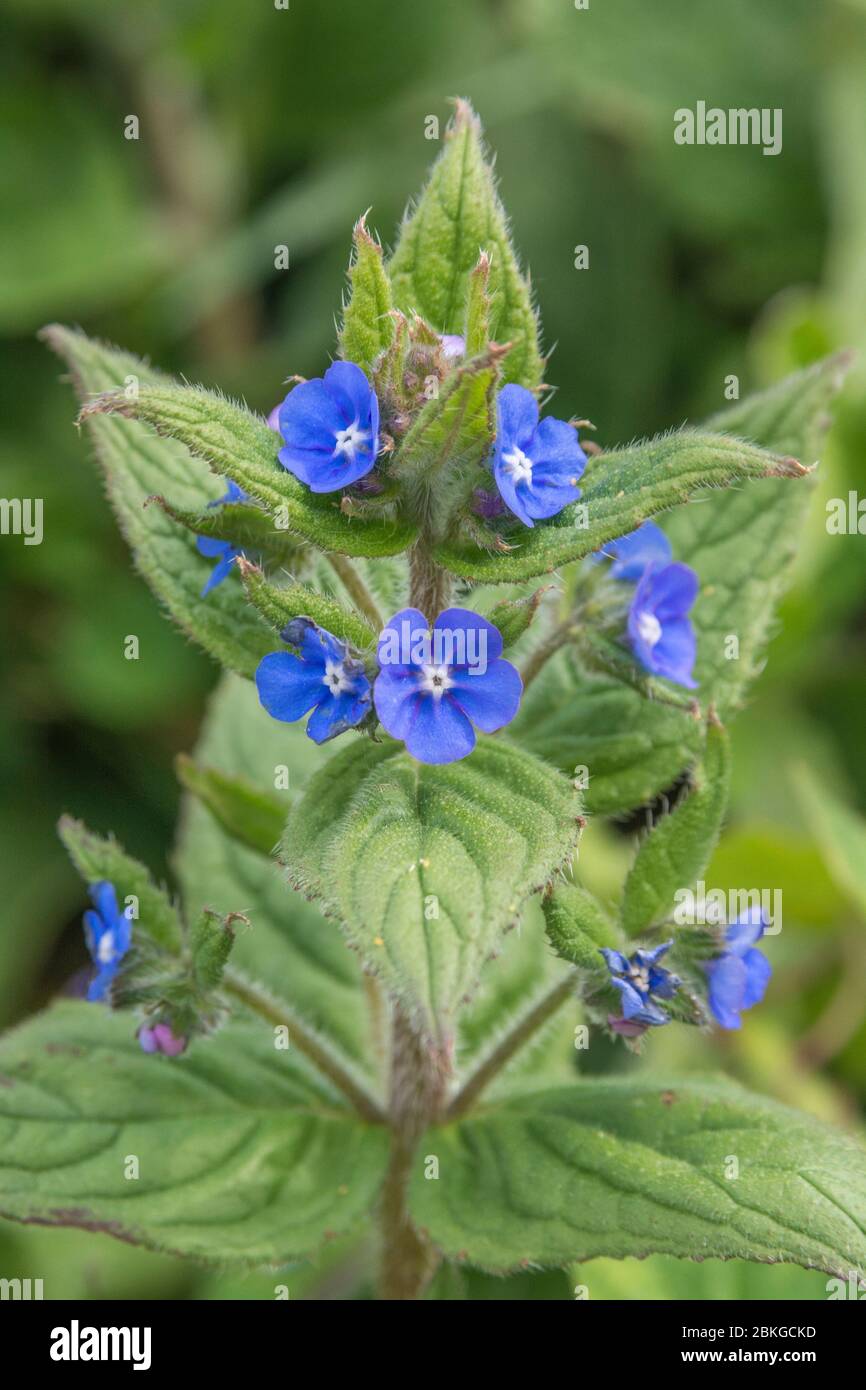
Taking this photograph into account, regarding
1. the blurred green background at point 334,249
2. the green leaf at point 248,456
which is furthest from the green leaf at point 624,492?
the blurred green background at point 334,249

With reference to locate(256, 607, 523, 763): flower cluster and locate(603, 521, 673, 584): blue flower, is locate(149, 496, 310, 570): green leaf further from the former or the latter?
locate(603, 521, 673, 584): blue flower

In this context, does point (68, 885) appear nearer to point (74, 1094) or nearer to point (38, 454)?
point (38, 454)

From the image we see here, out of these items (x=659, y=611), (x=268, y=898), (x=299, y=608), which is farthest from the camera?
(x=268, y=898)

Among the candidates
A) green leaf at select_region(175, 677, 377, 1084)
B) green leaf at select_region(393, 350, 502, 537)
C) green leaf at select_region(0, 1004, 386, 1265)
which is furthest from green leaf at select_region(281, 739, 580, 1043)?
green leaf at select_region(175, 677, 377, 1084)

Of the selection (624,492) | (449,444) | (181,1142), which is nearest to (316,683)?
(449,444)

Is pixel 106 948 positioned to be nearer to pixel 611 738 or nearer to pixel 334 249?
pixel 611 738

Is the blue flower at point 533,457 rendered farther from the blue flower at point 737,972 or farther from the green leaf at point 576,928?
the blue flower at point 737,972
